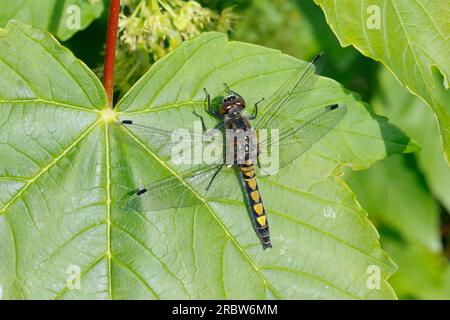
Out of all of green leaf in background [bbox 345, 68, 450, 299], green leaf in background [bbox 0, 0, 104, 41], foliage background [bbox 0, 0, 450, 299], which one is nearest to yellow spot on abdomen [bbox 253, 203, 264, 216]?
green leaf in background [bbox 0, 0, 104, 41]

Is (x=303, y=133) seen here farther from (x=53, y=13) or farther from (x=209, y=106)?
(x=53, y=13)

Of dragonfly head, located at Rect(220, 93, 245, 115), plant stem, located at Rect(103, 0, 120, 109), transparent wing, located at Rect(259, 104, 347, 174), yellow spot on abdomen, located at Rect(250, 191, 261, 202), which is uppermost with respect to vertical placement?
plant stem, located at Rect(103, 0, 120, 109)

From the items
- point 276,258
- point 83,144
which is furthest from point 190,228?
point 83,144

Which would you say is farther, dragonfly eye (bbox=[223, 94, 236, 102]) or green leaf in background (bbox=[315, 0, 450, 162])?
dragonfly eye (bbox=[223, 94, 236, 102])

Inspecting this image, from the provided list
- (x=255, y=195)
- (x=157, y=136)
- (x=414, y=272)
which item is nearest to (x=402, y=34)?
(x=255, y=195)

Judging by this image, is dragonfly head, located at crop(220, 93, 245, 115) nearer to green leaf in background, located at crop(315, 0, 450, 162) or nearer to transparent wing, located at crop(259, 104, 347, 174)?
transparent wing, located at crop(259, 104, 347, 174)

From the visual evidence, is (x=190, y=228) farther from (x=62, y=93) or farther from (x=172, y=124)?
(x=62, y=93)
